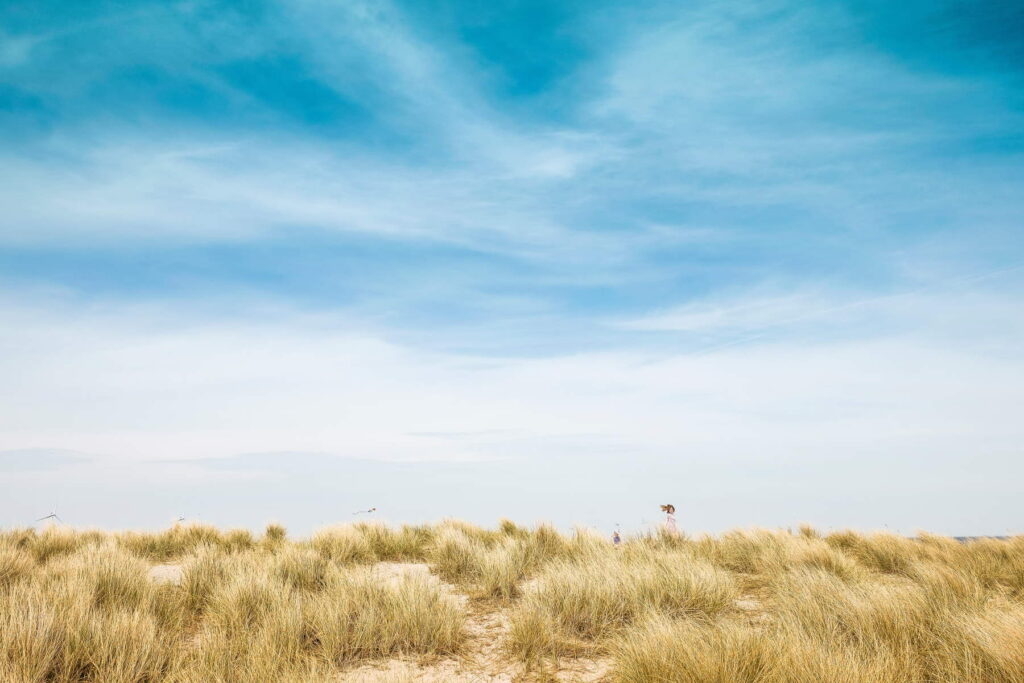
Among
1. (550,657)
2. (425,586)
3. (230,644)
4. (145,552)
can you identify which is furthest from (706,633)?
(145,552)

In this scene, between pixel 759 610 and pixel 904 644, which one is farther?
pixel 759 610

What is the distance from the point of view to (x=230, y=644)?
4883mm

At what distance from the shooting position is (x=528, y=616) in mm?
5547

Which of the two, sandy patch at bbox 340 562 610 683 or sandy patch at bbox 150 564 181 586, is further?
sandy patch at bbox 150 564 181 586

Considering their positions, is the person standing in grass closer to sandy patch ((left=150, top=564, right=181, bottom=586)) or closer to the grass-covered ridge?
the grass-covered ridge

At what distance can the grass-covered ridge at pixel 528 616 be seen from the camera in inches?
167

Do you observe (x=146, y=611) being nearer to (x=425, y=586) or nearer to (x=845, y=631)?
(x=425, y=586)

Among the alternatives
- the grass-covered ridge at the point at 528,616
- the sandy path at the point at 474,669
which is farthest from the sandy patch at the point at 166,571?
the sandy path at the point at 474,669

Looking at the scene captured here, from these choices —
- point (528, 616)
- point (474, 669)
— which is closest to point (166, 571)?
point (474, 669)

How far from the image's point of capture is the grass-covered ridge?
4.24 meters

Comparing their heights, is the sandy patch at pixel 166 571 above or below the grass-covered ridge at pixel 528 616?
below

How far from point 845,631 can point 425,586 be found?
167 inches

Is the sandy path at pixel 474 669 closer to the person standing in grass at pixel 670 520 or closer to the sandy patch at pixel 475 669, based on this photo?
the sandy patch at pixel 475 669

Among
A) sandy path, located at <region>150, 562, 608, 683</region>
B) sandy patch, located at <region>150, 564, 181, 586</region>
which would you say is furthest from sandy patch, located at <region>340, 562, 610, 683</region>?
sandy patch, located at <region>150, 564, 181, 586</region>
